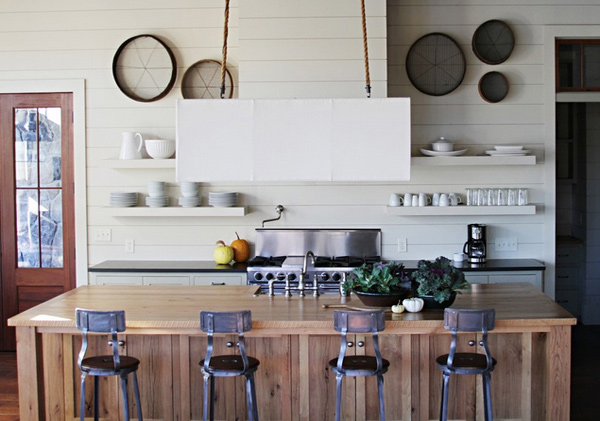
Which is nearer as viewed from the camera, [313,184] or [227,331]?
[227,331]

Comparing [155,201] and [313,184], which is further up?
[313,184]

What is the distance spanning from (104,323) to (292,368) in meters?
1.05

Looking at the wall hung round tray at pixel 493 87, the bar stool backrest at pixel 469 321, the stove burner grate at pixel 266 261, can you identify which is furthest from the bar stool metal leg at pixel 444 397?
the wall hung round tray at pixel 493 87

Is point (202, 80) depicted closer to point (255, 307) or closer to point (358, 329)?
point (255, 307)

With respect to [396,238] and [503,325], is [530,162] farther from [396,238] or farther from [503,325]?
[503,325]

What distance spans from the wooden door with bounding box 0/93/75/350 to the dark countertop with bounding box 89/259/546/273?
1.86ft

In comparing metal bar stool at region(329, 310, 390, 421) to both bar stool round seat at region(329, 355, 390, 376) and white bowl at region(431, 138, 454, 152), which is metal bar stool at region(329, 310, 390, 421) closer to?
bar stool round seat at region(329, 355, 390, 376)

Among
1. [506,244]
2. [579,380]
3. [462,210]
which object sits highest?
[462,210]

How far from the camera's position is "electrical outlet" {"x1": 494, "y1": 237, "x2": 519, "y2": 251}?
6047mm

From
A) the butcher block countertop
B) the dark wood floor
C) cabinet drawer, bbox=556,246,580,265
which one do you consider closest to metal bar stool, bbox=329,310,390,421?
the butcher block countertop

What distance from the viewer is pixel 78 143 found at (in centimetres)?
611

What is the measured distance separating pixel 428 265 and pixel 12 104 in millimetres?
3996

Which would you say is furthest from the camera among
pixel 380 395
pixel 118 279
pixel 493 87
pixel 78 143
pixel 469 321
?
pixel 78 143

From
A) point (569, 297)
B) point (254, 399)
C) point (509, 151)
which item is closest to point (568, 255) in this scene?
point (569, 297)
